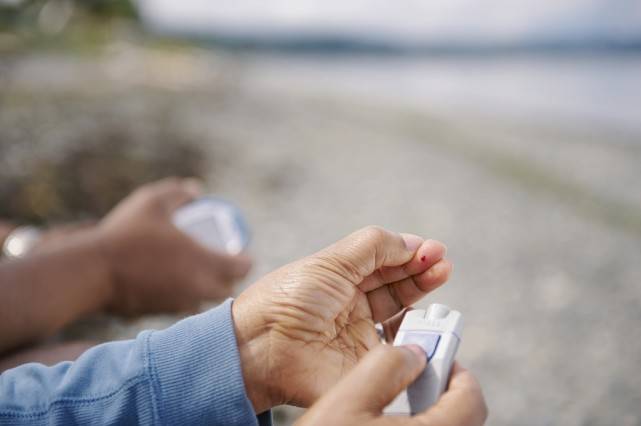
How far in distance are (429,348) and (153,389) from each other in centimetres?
38

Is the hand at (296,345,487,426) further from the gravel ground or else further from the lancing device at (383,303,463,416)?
the gravel ground

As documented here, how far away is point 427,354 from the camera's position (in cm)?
95

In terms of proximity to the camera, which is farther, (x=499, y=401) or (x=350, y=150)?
(x=350, y=150)

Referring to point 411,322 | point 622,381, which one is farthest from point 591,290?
point 411,322

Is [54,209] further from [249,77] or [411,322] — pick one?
[249,77]

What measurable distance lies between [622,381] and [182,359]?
1467 millimetres

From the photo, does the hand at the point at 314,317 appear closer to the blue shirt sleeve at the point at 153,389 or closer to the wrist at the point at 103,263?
the blue shirt sleeve at the point at 153,389

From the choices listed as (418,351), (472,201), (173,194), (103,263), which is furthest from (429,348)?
(472,201)

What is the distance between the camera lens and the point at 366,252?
1.04 meters

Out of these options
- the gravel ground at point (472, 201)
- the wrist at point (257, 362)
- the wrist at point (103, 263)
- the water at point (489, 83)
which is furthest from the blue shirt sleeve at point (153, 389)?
the water at point (489, 83)

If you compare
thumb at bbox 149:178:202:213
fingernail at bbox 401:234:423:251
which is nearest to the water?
thumb at bbox 149:178:202:213

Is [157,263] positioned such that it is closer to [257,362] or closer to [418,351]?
→ [257,362]

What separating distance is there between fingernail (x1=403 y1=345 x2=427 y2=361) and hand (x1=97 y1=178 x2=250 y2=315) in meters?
0.85

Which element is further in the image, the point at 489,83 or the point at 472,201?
the point at 489,83
